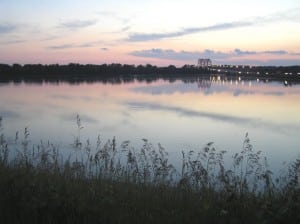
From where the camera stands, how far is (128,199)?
669 centimetres

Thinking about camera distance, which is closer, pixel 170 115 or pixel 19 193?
pixel 19 193

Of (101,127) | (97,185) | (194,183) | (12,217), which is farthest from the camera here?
(101,127)

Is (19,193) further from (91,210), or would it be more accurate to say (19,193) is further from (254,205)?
(254,205)

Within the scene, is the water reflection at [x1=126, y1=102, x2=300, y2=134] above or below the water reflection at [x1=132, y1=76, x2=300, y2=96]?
above

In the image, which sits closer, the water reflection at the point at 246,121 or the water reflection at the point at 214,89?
the water reflection at the point at 246,121

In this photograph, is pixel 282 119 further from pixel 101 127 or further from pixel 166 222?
pixel 166 222

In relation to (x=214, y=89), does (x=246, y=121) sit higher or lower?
higher

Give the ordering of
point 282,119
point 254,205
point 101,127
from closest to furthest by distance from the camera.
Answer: point 254,205
point 101,127
point 282,119

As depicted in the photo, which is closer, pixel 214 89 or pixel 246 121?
pixel 246 121

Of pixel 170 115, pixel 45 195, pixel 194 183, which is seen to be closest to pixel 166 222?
pixel 45 195

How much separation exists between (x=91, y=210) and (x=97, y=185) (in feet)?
6.71

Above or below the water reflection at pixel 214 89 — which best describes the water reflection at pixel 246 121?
above

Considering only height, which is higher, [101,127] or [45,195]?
[45,195]

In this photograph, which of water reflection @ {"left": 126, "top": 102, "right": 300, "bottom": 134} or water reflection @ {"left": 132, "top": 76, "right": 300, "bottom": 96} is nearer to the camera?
water reflection @ {"left": 126, "top": 102, "right": 300, "bottom": 134}
